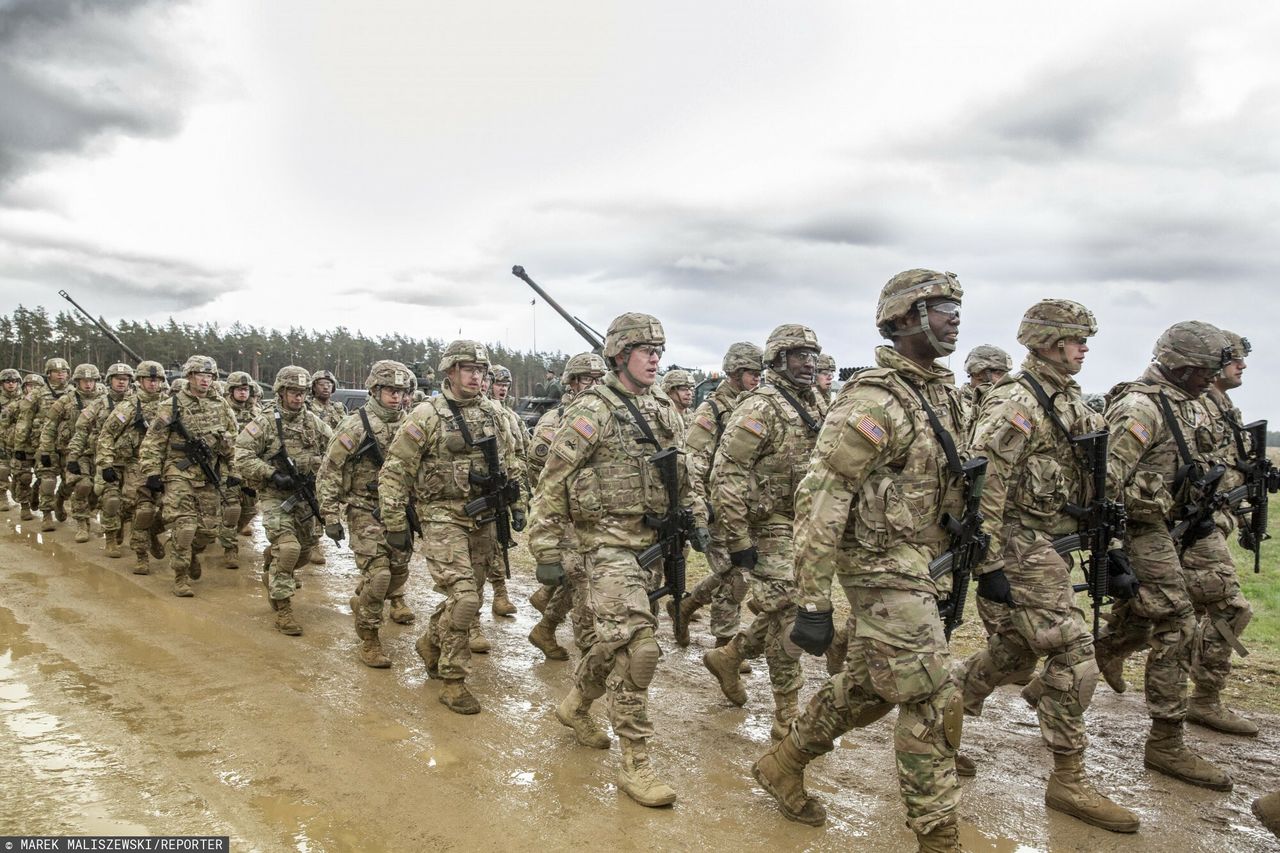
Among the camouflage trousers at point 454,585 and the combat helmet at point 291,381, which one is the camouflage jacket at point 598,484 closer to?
the camouflage trousers at point 454,585

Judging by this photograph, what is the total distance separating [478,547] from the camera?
6.38 m

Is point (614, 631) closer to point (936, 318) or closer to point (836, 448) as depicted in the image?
point (836, 448)

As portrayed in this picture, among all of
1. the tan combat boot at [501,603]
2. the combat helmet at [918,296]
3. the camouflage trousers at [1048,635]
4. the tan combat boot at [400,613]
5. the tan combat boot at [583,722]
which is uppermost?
the combat helmet at [918,296]

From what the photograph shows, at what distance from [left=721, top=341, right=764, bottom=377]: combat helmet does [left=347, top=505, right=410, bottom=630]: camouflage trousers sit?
363 centimetres

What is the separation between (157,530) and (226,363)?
58108 mm

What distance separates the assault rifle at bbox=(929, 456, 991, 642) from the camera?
150 inches

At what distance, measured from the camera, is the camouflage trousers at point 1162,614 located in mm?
4840

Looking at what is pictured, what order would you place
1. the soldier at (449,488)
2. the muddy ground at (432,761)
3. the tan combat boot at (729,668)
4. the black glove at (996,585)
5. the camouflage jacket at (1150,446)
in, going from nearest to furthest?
the muddy ground at (432,761)
the black glove at (996,585)
the camouflage jacket at (1150,446)
the tan combat boot at (729,668)
the soldier at (449,488)

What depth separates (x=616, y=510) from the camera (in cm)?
484

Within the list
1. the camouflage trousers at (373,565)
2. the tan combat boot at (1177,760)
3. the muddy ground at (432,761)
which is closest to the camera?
the muddy ground at (432,761)

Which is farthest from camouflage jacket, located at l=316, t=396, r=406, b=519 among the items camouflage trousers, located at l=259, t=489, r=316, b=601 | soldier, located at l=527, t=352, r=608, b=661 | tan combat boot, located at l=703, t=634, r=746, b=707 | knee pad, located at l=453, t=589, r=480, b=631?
tan combat boot, located at l=703, t=634, r=746, b=707

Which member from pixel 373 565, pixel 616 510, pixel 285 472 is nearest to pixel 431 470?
pixel 373 565

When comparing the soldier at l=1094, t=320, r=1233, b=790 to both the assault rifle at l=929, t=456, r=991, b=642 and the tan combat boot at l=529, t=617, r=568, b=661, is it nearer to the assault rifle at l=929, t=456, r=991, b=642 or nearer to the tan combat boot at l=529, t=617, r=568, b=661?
the assault rifle at l=929, t=456, r=991, b=642

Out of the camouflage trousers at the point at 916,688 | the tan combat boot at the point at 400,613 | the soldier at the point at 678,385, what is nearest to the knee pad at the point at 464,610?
the tan combat boot at the point at 400,613
